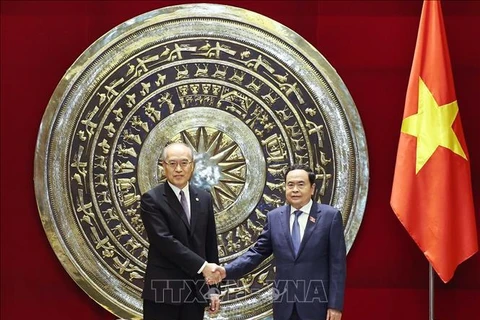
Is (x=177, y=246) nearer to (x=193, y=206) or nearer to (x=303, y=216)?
(x=193, y=206)

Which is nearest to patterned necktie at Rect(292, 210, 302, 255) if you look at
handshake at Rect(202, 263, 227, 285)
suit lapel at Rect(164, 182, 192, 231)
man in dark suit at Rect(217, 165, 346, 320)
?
man in dark suit at Rect(217, 165, 346, 320)

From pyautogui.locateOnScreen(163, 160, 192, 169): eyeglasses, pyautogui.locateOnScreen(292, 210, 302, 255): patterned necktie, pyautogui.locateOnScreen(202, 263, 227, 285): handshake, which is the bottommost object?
pyautogui.locateOnScreen(202, 263, 227, 285): handshake

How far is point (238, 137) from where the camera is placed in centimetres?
450

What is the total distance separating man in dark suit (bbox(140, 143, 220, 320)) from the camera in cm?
360

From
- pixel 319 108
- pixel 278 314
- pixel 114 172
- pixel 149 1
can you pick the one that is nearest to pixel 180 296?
pixel 278 314

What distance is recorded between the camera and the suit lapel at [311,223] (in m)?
3.65

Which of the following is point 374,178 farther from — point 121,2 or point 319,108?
point 121,2

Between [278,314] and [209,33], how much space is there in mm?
1616

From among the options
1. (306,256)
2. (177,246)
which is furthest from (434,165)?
(177,246)

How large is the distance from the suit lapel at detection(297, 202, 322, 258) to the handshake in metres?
0.36

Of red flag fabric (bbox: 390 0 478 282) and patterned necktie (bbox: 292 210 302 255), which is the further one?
red flag fabric (bbox: 390 0 478 282)

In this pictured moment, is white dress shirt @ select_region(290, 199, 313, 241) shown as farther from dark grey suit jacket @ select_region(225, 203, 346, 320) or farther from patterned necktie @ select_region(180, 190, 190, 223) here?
patterned necktie @ select_region(180, 190, 190, 223)

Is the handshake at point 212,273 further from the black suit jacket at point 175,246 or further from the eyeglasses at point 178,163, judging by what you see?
the eyeglasses at point 178,163

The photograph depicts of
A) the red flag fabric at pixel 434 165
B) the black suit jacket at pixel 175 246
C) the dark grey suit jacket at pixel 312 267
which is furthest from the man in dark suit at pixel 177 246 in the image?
the red flag fabric at pixel 434 165
